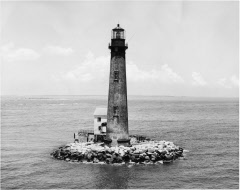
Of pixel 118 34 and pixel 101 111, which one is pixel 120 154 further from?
pixel 118 34

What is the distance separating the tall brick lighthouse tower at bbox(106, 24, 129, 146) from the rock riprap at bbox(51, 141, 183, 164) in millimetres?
1358

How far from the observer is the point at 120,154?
33719 millimetres

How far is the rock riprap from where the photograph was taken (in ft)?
110

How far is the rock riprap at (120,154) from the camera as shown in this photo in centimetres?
3359

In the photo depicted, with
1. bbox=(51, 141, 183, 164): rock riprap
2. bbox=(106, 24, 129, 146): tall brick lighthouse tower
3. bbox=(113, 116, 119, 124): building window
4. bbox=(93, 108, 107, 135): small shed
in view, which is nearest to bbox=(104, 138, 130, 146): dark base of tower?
bbox=(106, 24, 129, 146): tall brick lighthouse tower

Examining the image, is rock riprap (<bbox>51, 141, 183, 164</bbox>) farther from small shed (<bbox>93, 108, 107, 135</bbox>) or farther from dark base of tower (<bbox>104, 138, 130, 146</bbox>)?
small shed (<bbox>93, 108, 107, 135</bbox>)

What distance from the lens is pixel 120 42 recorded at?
114ft

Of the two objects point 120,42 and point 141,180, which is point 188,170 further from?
point 120,42

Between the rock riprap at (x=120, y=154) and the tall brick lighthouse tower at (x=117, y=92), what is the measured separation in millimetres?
1358

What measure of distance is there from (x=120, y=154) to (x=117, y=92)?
5.97m

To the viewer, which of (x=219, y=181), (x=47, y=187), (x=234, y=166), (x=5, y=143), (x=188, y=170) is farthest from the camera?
(x=5, y=143)

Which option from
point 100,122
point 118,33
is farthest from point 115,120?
point 118,33

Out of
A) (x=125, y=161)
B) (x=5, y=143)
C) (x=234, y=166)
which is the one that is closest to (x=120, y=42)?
(x=125, y=161)

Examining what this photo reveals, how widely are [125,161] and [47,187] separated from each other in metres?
8.63
